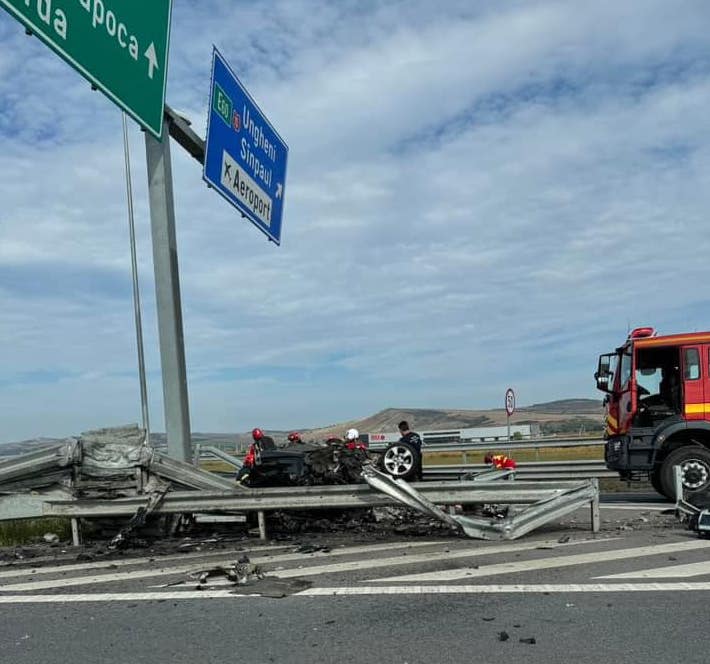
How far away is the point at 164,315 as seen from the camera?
985 cm

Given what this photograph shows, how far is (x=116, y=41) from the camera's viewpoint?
7504 millimetres

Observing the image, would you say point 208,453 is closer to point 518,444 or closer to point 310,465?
point 518,444

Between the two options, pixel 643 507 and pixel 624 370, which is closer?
pixel 643 507

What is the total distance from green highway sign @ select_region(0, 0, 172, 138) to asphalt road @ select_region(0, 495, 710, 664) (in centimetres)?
467

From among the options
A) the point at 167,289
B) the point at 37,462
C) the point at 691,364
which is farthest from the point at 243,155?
the point at 691,364

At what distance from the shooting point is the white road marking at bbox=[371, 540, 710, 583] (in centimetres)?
632

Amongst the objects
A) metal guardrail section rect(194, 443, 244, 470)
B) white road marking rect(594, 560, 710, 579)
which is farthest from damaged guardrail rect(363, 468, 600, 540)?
metal guardrail section rect(194, 443, 244, 470)

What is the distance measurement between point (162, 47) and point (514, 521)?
21.0ft

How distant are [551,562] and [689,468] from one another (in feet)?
20.3

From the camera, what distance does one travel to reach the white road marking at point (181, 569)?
6.64 meters

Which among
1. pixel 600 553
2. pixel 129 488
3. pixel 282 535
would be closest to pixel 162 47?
pixel 129 488

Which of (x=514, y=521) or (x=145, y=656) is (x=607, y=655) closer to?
(x=145, y=656)

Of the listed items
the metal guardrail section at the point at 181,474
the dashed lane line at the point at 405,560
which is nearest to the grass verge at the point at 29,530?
the metal guardrail section at the point at 181,474

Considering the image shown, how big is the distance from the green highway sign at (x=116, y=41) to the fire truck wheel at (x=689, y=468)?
29.8 ft
